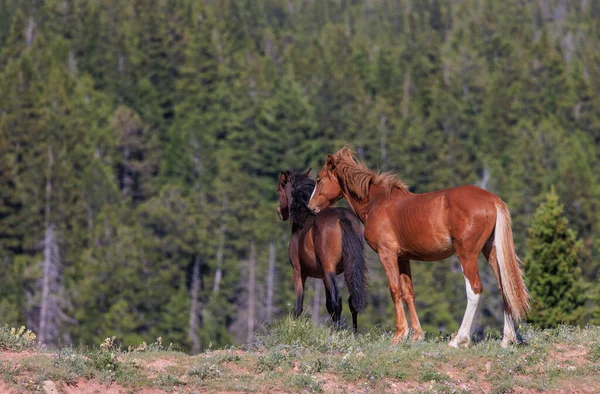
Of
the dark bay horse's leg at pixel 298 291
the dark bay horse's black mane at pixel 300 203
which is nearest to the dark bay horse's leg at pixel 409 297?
the dark bay horse's leg at pixel 298 291

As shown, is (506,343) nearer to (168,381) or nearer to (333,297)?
(333,297)

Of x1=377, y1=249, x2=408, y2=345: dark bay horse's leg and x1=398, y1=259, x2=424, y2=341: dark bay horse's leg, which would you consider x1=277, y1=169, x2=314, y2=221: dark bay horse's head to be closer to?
x1=398, y1=259, x2=424, y2=341: dark bay horse's leg

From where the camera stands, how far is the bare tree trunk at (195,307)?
→ 79.8 meters

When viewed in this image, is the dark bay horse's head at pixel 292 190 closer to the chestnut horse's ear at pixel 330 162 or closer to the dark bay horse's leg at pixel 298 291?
the dark bay horse's leg at pixel 298 291

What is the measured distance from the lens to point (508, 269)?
13.7 metres

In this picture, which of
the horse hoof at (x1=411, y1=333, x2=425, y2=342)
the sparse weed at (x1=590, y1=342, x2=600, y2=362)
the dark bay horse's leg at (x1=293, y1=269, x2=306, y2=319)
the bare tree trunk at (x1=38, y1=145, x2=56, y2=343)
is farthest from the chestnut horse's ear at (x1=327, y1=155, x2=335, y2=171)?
the bare tree trunk at (x1=38, y1=145, x2=56, y2=343)

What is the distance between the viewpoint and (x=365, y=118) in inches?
4690

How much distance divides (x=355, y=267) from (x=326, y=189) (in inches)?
47.9

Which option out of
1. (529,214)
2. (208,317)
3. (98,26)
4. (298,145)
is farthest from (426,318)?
(98,26)

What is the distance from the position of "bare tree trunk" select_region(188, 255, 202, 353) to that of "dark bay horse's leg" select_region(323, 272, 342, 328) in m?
57.2

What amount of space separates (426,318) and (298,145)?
142 feet

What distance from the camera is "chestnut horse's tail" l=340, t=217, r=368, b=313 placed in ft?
51.7

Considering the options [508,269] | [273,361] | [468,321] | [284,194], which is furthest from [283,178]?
[273,361]

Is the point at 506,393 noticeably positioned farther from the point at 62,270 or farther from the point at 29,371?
the point at 62,270
